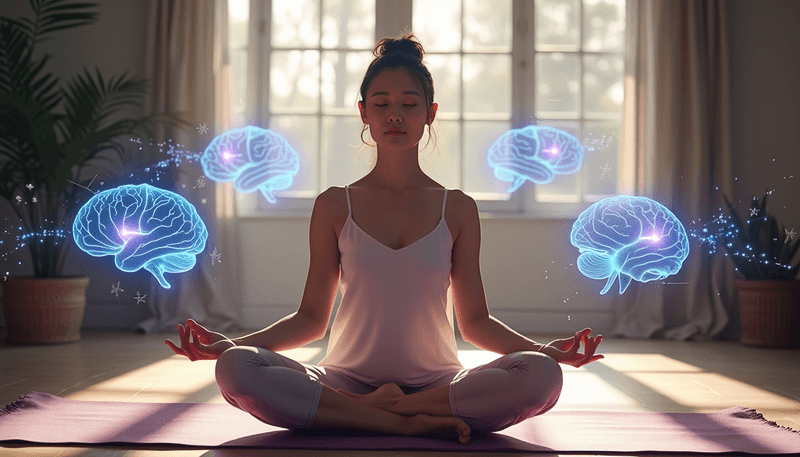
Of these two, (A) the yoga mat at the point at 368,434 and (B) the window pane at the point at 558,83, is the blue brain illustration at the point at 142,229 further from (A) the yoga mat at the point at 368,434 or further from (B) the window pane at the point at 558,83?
(B) the window pane at the point at 558,83

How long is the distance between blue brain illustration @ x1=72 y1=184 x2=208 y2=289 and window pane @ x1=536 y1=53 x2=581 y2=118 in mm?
2228

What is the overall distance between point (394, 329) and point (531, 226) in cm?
277

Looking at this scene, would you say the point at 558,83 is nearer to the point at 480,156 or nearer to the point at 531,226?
the point at 480,156

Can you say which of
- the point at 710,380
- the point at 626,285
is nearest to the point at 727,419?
the point at 710,380

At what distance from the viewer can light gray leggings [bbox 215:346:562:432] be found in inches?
58.8

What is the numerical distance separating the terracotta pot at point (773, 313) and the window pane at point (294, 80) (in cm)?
276

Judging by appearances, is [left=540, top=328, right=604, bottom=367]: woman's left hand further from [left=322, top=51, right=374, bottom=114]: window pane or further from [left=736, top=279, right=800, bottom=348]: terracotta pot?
[left=322, top=51, right=374, bottom=114]: window pane

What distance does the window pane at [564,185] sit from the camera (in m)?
4.38

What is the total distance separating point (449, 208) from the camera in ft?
5.80

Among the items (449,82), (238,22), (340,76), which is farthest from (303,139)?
(449,82)

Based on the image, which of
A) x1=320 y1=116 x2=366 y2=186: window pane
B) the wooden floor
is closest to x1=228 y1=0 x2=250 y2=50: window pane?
x1=320 y1=116 x2=366 y2=186: window pane

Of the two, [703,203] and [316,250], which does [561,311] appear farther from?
[316,250]

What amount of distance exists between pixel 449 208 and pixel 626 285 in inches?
107

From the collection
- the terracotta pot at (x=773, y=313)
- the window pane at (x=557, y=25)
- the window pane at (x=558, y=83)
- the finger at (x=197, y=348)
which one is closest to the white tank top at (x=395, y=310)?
the finger at (x=197, y=348)
